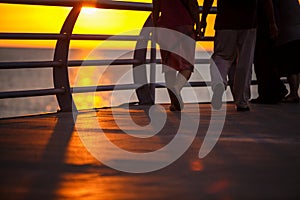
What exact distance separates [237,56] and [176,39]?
68 centimetres

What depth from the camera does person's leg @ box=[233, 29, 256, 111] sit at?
820cm

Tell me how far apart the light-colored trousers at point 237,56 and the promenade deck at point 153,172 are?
111 cm

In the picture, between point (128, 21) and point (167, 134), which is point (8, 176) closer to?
point (167, 134)

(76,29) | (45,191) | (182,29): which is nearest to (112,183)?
(45,191)

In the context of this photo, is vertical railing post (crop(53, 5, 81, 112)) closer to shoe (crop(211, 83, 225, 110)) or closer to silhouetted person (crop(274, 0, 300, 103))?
shoe (crop(211, 83, 225, 110))

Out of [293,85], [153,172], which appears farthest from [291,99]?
[153,172]

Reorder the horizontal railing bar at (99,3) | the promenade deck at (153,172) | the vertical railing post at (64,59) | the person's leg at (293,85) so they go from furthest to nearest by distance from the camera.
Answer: the person's leg at (293,85) < the vertical railing post at (64,59) < the horizontal railing bar at (99,3) < the promenade deck at (153,172)

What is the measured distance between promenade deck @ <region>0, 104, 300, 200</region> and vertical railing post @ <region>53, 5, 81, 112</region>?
0.94 meters

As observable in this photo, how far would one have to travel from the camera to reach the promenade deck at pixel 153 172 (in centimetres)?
369

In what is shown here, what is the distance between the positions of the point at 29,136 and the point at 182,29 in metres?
2.63

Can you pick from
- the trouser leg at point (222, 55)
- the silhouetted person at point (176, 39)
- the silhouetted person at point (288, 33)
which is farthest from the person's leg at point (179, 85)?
the silhouetted person at point (288, 33)

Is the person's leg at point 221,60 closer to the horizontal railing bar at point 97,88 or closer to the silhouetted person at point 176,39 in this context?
the silhouetted person at point 176,39

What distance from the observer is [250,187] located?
3844 mm

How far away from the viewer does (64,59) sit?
8055mm
